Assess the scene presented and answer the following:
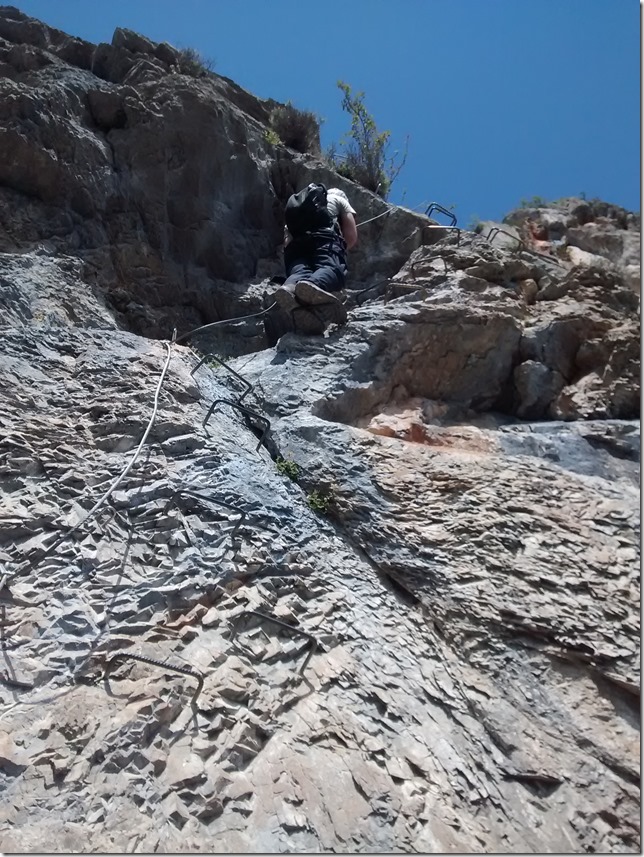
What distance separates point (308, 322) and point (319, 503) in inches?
88.5

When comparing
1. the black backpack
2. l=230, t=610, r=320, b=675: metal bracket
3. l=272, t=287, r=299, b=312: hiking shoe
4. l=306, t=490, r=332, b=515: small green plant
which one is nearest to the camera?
l=230, t=610, r=320, b=675: metal bracket

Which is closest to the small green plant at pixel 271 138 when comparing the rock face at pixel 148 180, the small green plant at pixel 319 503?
the rock face at pixel 148 180

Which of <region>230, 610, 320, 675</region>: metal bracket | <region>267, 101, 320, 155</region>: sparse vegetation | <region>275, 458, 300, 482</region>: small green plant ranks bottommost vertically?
<region>230, 610, 320, 675</region>: metal bracket

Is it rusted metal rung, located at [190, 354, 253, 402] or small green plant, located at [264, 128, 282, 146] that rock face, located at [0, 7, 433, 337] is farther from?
rusted metal rung, located at [190, 354, 253, 402]

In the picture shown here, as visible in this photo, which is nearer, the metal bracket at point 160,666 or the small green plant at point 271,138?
the metal bracket at point 160,666

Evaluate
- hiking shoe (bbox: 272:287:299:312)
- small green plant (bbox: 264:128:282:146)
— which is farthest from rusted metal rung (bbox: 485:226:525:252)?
small green plant (bbox: 264:128:282:146)

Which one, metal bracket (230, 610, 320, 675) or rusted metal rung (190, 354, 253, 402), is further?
rusted metal rung (190, 354, 253, 402)

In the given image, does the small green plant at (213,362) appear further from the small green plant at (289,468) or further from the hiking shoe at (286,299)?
the small green plant at (289,468)

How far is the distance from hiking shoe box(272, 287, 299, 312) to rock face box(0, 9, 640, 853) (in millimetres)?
272

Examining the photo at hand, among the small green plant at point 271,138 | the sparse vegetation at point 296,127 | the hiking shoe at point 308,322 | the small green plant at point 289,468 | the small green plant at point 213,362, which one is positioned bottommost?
the small green plant at point 289,468

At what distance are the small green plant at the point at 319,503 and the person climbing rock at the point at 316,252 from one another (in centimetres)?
214

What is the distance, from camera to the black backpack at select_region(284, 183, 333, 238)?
695 cm

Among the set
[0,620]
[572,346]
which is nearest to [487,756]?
[0,620]

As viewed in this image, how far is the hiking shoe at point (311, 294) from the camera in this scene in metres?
5.98
